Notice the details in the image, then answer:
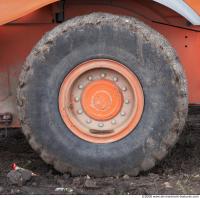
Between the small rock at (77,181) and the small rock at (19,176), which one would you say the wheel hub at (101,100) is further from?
the small rock at (19,176)

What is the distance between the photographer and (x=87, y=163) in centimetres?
532

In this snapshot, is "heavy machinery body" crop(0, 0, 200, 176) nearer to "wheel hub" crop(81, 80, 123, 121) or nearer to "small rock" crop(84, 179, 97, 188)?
"wheel hub" crop(81, 80, 123, 121)

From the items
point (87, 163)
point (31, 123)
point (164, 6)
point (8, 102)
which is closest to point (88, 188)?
point (87, 163)

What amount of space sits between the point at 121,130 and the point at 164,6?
1.16 metres

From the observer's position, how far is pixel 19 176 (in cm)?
525

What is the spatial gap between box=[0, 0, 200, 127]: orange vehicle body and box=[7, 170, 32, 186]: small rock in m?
0.99

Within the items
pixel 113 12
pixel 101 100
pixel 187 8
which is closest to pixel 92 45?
pixel 101 100

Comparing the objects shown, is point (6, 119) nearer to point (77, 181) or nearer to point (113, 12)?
point (77, 181)

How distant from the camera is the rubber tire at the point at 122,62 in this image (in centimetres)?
524

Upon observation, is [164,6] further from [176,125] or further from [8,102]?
[8,102]

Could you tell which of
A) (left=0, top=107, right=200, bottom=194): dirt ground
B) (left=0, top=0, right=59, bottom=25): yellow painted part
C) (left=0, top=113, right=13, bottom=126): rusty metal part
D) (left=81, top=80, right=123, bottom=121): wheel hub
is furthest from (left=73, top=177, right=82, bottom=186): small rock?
(left=0, top=0, right=59, bottom=25): yellow painted part

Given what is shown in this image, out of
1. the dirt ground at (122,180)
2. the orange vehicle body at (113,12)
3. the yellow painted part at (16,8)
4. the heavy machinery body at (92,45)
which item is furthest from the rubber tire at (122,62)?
the orange vehicle body at (113,12)

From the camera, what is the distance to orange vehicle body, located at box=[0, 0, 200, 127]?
5.70 m

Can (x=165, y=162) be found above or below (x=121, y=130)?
below
